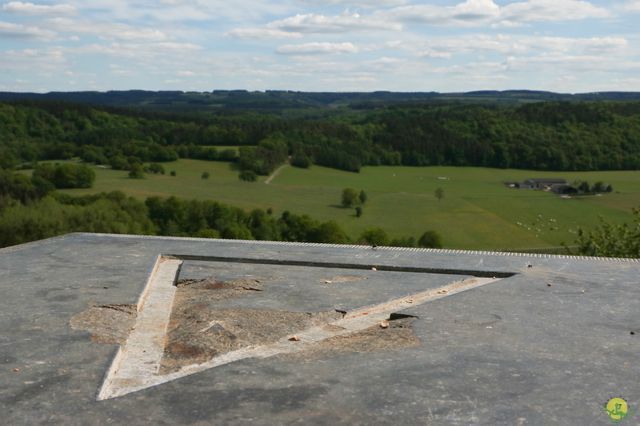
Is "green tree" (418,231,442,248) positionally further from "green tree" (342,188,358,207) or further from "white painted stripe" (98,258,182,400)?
"white painted stripe" (98,258,182,400)

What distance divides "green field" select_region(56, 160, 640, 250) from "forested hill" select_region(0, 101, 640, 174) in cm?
431

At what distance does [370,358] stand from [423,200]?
6670 cm

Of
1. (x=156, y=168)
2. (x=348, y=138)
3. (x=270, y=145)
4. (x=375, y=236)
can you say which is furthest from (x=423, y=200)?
(x=348, y=138)

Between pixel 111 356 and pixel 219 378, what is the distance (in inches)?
43.1

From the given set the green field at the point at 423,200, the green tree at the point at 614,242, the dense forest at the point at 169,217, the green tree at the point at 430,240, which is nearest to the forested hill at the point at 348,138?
the green field at the point at 423,200

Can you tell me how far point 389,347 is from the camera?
690 centimetres

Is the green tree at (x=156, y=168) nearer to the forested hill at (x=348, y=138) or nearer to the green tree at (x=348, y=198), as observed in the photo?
the forested hill at (x=348, y=138)

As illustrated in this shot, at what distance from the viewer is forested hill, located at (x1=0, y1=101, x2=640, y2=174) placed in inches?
3509

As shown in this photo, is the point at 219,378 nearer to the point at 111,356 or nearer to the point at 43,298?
the point at 111,356

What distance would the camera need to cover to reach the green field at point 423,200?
59562mm

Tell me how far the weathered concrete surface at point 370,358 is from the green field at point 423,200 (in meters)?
44.9

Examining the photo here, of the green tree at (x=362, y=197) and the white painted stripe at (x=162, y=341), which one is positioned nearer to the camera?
the white painted stripe at (x=162, y=341)

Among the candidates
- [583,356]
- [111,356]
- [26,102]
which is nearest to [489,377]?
[583,356]
